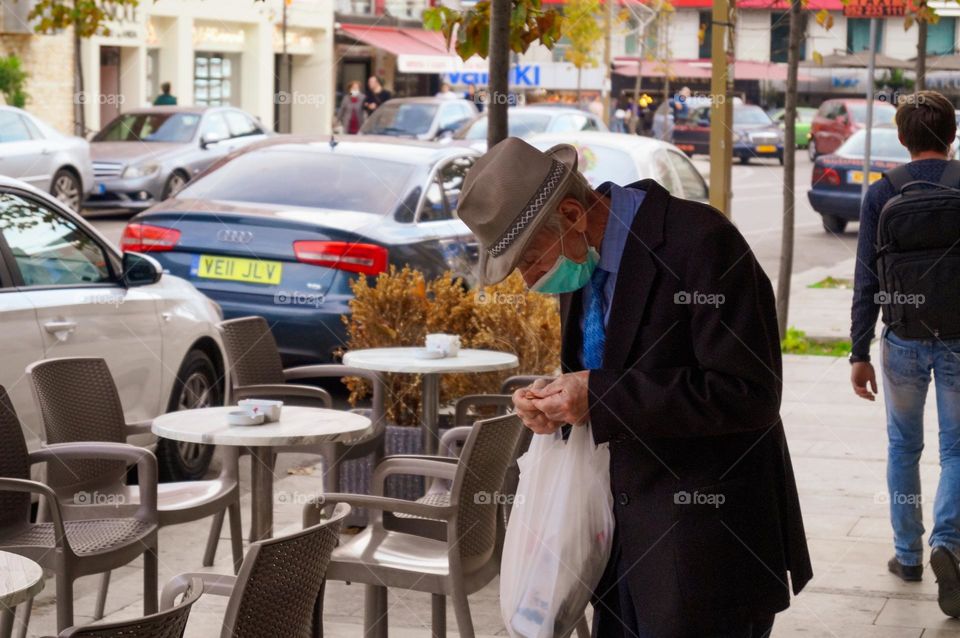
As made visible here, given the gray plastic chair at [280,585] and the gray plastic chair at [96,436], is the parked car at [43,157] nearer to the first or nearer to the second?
the gray plastic chair at [96,436]

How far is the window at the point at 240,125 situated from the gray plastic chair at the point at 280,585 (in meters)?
20.4

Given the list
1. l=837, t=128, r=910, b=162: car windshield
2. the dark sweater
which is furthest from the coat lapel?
l=837, t=128, r=910, b=162: car windshield

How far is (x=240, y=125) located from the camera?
77.6 feet

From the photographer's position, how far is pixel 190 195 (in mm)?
9812

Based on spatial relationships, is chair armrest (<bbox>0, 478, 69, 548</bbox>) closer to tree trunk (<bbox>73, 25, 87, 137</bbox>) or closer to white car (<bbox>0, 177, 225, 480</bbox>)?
white car (<bbox>0, 177, 225, 480</bbox>)

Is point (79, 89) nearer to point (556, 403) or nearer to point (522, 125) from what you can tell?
point (522, 125)

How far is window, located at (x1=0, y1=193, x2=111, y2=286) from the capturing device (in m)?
6.52

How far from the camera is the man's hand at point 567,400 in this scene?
296 centimetres

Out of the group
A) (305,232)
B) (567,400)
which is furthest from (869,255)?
(305,232)

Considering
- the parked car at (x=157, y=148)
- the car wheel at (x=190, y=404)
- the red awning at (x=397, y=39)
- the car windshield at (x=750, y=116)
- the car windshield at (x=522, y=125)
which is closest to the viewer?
the car wheel at (x=190, y=404)

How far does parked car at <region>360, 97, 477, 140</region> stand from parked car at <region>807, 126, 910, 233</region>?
22.6ft

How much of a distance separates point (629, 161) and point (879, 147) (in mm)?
11964

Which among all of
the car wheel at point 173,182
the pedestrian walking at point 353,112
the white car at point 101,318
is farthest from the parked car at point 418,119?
the white car at point 101,318

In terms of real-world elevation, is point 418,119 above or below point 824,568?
above
